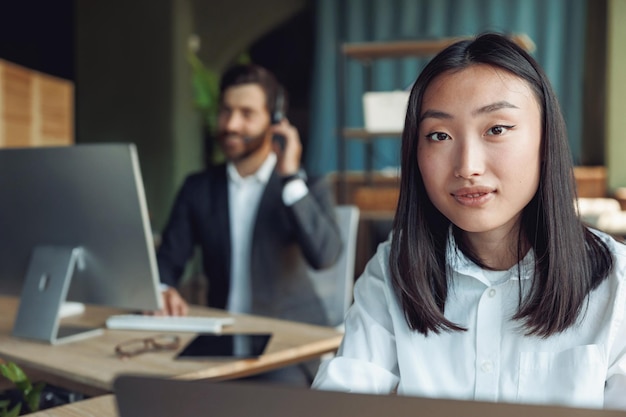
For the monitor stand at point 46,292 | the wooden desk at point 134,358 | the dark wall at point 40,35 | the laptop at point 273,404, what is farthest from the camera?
the dark wall at point 40,35

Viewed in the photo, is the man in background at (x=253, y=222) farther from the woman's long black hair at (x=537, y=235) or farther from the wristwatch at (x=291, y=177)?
the woman's long black hair at (x=537, y=235)

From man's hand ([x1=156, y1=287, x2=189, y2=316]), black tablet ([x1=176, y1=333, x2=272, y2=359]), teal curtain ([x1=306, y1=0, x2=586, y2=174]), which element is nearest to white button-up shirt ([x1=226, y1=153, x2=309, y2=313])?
man's hand ([x1=156, y1=287, x2=189, y2=316])

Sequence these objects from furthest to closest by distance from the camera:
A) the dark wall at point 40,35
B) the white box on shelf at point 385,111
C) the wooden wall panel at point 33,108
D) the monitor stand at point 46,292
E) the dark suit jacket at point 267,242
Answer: the dark wall at point 40,35
the wooden wall panel at point 33,108
the white box on shelf at point 385,111
the dark suit jacket at point 267,242
the monitor stand at point 46,292

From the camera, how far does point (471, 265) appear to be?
45.0 inches

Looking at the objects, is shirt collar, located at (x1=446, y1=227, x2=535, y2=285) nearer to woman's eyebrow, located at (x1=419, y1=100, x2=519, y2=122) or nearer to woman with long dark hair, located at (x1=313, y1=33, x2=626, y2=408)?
woman with long dark hair, located at (x1=313, y1=33, x2=626, y2=408)

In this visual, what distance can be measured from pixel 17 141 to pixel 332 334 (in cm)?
499

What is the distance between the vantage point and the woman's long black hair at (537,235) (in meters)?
1.04

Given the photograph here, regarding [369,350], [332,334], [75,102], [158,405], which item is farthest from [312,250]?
[75,102]

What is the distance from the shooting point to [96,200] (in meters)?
1.65

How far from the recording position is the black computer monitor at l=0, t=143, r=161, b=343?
1.63 m

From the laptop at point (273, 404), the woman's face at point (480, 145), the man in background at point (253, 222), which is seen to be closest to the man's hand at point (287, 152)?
the man in background at point (253, 222)

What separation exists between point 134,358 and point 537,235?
2.89 feet

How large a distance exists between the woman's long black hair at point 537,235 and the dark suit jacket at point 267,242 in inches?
46.7

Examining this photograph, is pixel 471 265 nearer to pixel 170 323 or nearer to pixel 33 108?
pixel 170 323
